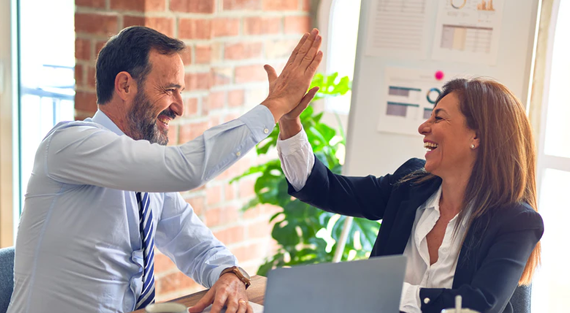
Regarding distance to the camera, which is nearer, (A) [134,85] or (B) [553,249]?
(A) [134,85]

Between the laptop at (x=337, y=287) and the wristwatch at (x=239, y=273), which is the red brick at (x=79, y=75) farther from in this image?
the laptop at (x=337, y=287)

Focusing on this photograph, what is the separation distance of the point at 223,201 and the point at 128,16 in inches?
39.0

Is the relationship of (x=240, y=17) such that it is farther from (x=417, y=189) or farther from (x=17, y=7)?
(x=417, y=189)

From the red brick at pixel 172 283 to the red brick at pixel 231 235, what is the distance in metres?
0.29

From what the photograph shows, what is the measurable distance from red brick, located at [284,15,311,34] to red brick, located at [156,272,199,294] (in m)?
1.39

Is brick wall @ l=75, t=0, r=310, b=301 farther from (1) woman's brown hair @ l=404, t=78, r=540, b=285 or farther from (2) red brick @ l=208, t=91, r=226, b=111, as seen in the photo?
(1) woman's brown hair @ l=404, t=78, r=540, b=285

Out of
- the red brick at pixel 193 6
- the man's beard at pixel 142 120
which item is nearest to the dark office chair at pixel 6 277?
the man's beard at pixel 142 120

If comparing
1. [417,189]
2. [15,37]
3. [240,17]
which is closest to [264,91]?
[240,17]

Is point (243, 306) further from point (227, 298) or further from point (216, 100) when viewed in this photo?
point (216, 100)

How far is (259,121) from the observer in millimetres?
1500

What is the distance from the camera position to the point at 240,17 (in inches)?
119

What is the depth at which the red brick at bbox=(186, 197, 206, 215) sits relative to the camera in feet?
9.00

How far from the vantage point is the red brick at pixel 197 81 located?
8.55ft

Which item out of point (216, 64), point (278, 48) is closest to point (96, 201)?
point (216, 64)
